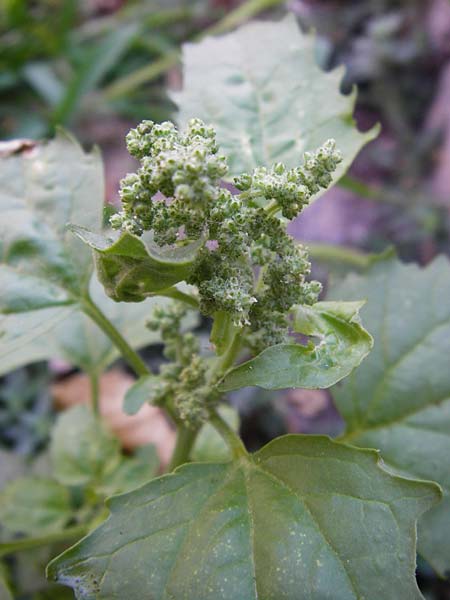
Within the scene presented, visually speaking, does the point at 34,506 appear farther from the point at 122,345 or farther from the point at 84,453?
the point at 122,345

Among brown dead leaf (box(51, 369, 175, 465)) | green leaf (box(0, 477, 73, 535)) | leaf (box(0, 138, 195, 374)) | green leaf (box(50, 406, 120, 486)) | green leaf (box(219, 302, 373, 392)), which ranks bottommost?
brown dead leaf (box(51, 369, 175, 465))

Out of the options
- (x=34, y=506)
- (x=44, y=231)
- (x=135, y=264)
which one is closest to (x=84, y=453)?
(x=34, y=506)

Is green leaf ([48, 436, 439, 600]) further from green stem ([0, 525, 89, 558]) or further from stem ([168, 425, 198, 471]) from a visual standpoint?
green stem ([0, 525, 89, 558])

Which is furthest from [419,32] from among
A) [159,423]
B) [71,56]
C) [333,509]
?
[333,509]

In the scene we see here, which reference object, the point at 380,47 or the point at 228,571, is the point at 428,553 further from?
the point at 380,47

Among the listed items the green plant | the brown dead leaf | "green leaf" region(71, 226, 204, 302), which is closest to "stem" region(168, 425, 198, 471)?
the green plant

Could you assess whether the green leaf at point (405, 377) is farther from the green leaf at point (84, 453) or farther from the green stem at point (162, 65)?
the green stem at point (162, 65)
